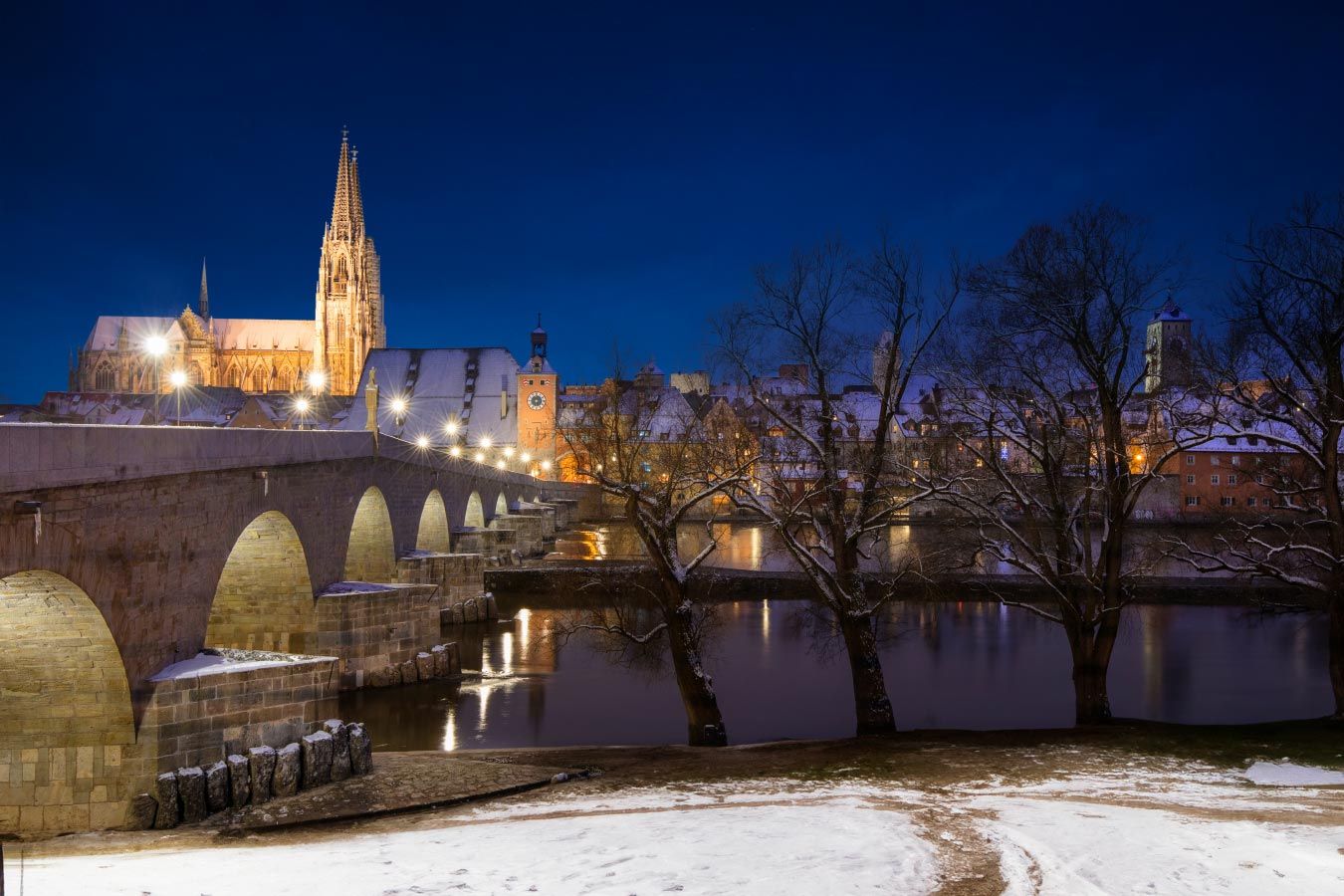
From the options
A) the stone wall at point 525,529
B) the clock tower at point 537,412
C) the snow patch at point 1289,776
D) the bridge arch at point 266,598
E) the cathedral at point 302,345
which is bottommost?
the snow patch at point 1289,776

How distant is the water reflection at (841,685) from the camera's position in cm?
2175

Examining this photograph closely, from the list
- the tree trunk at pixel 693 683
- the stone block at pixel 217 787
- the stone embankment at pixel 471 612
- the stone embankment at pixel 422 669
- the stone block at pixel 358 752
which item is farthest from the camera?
the stone embankment at pixel 471 612

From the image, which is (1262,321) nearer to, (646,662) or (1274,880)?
(1274,880)

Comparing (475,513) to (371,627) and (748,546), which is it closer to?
(748,546)

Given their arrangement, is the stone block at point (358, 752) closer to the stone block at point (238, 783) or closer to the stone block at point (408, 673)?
the stone block at point (238, 783)

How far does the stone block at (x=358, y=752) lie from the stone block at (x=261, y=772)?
1.13m

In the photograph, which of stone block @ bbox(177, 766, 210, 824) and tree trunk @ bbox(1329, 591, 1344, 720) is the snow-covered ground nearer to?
stone block @ bbox(177, 766, 210, 824)

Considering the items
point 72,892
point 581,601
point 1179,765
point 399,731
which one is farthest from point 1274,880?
point 581,601

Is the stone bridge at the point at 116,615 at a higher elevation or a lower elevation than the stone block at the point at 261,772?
A: higher

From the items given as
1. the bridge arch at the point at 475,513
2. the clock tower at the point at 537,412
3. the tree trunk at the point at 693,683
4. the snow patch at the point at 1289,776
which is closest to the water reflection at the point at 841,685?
the tree trunk at the point at 693,683

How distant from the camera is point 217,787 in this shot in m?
12.9

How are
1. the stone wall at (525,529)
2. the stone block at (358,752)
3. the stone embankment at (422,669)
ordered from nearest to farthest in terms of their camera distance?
the stone block at (358,752)
the stone embankment at (422,669)
the stone wall at (525,529)

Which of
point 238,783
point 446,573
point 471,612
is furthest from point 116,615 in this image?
point 471,612

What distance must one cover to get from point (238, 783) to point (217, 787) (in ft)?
0.84
